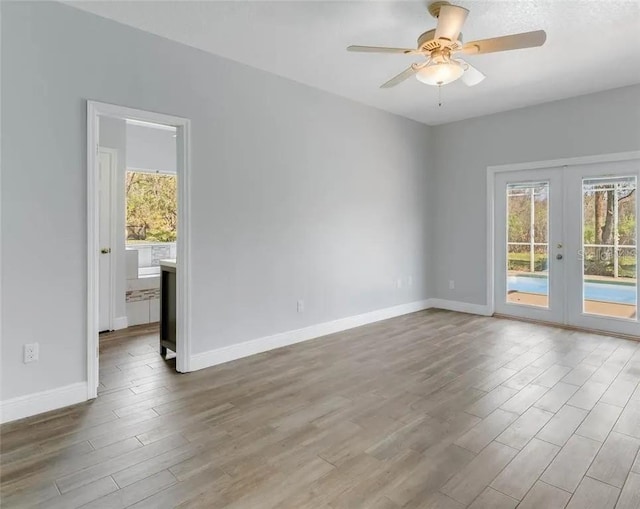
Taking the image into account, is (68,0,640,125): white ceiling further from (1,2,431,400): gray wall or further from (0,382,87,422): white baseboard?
(0,382,87,422): white baseboard

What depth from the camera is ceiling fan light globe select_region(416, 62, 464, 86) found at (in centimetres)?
279

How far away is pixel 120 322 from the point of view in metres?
4.81

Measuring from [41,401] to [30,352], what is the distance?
0.34 m

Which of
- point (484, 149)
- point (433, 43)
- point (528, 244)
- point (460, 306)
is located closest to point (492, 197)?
point (484, 149)

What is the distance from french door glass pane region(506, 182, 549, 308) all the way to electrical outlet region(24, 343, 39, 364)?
5.41 metres

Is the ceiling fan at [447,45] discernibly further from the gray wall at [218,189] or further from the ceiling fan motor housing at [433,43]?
the gray wall at [218,189]

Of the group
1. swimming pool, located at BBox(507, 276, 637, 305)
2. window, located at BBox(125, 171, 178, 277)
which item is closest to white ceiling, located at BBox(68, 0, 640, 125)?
swimming pool, located at BBox(507, 276, 637, 305)

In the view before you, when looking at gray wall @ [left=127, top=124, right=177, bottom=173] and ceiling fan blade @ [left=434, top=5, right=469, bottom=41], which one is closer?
ceiling fan blade @ [left=434, top=5, right=469, bottom=41]

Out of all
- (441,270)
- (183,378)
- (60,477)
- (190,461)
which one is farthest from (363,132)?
(60,477)

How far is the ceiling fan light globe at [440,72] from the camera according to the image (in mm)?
2791

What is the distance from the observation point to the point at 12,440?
2244mm

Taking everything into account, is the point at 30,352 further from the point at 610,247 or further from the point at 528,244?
the point at 610,247

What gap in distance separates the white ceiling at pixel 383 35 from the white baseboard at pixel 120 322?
332 cm

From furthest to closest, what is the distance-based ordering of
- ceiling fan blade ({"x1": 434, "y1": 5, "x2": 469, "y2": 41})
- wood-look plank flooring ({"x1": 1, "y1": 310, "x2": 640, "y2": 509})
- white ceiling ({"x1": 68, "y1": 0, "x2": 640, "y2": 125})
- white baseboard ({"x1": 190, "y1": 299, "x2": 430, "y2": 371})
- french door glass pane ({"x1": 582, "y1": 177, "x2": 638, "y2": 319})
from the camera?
french door glass pane ({"x1": 582, "y1": 177, "x2": 638, "y2": 319}) → white baseboard ({"x1": 190, "y1": 299, "x2": 430, "y2": 371}) → white ceiling ({"x1": 68, "y1": 0, "x2": 640, "y2": 125}) → ceiling fan blade ({"x1": 434, "y1": 5, "x2": 469, "y2": 41}) → wood-look plank flooring ({"x1": 1, "y1": 310, "x2": 640, "y2": 509})
